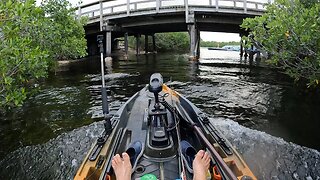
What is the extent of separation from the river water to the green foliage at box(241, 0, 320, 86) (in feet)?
5.23

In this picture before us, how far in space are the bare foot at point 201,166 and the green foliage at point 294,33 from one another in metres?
3.31

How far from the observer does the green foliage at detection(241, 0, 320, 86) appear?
16.1ft

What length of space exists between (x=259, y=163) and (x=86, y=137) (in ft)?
12.7

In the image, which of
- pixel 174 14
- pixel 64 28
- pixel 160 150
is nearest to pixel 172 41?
pixel 174 14

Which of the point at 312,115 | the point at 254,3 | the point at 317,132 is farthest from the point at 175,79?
the point at 254,3

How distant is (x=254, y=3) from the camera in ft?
57.9

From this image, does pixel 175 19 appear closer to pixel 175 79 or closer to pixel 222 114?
pixel 175 79

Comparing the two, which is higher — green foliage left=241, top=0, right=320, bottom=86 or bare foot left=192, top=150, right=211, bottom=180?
green foliage left=241, top=0, right=320, bottom=86

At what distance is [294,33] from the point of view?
5199 mm

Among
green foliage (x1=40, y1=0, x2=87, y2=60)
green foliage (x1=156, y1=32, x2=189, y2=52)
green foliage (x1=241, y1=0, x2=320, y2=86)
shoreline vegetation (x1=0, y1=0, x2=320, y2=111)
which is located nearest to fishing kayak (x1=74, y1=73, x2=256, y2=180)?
shoreline vegetation (x1=0, y1=0, x2=320, y2=111)

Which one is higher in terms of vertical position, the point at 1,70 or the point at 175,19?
the point at 175,19

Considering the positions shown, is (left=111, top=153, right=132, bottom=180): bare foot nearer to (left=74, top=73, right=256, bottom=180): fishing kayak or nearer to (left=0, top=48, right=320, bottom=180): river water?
(left=74, top=73, right=256, bottom=180): fishing kayak

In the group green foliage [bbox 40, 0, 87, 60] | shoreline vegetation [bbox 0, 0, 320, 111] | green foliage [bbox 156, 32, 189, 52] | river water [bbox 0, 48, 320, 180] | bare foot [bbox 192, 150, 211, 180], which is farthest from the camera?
green foliage [bbox 156, 32, 189, 52]

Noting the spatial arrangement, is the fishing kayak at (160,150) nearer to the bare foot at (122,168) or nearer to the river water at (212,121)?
the bare foot at (122,168)
